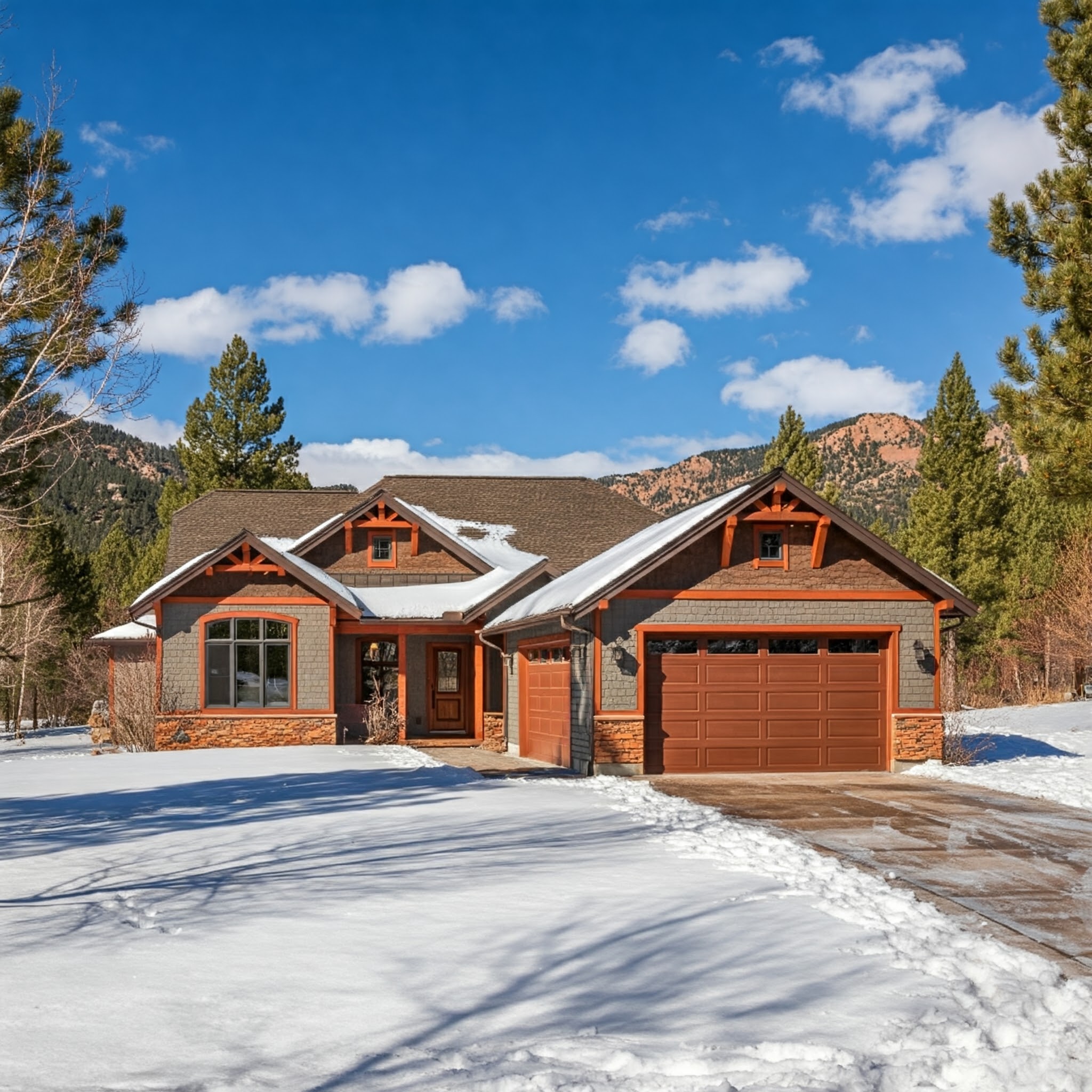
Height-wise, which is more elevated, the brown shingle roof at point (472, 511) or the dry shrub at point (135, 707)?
the brown shingle roof at point (472, 511)

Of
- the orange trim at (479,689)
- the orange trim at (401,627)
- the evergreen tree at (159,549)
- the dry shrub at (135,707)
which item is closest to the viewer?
the dry shrub at (135,707)

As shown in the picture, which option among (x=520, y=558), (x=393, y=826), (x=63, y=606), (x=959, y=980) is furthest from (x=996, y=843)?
(x=63, y=606)

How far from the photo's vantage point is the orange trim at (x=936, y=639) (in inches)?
698

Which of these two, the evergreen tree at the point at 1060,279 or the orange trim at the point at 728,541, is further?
the orange trim at the point at 728,541

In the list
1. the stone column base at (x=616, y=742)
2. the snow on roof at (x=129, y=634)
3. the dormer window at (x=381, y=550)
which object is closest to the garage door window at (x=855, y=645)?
the stone column base at (x=616, y=742)

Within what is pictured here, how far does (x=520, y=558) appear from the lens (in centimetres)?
2794

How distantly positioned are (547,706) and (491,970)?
13972 mm

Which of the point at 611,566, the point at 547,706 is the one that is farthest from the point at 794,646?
the point at 547,706

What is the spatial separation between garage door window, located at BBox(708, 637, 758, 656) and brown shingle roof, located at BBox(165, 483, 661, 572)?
11043mm

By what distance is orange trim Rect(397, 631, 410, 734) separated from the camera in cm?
2434

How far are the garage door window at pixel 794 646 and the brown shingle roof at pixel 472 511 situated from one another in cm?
1120

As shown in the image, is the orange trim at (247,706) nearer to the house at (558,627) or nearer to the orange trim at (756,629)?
the house at (558,627)

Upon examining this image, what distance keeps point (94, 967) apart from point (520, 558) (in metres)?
22.2

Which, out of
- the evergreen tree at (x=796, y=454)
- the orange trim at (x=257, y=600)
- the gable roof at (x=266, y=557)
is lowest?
the orange trim at (x=257, y=600)
